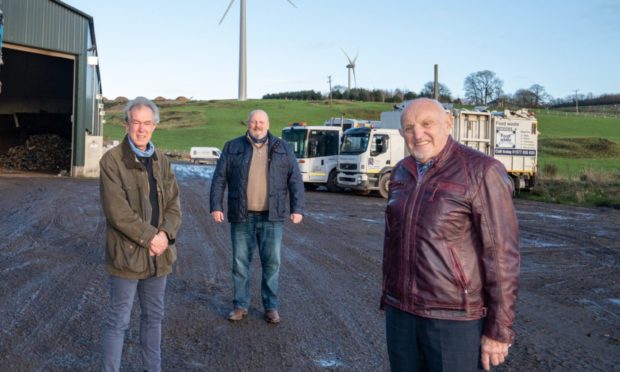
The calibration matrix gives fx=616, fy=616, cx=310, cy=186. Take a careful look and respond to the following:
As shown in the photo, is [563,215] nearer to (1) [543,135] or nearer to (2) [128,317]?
(2) [128,317]

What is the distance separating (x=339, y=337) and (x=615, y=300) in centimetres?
390

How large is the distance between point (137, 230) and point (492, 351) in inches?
89.1

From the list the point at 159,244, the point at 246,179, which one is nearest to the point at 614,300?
the point at 246,179

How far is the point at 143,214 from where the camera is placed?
399 cm

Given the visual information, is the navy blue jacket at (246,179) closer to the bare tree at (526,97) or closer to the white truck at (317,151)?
the white truck at (317,151)

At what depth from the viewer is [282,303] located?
6.72 m

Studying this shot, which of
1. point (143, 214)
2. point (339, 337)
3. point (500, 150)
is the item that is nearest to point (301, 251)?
point (339, 337)

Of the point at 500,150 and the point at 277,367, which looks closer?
the point at 277,367

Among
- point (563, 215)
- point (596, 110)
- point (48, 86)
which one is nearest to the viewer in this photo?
point (563, 215)

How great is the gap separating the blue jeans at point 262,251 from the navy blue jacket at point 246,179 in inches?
4.2

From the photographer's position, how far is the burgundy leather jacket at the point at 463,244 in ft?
8.66

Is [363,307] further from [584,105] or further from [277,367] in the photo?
[584,105]

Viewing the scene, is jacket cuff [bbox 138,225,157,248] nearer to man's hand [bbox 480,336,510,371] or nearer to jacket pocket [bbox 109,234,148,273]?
jacket pocket [bbox 109,234,148,273]

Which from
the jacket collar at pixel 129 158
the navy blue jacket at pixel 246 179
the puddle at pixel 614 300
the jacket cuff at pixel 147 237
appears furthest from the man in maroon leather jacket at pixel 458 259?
the puddle at pixel 614 300
